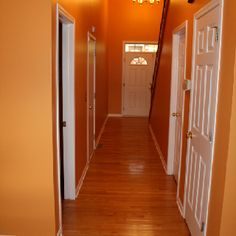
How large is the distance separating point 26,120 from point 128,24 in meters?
7.42

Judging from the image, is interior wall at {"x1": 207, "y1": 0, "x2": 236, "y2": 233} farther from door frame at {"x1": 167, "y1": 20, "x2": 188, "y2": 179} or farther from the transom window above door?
the transom window above door

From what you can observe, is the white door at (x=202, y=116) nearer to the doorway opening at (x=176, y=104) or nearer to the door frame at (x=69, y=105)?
the doorway opening at (x=176, y=104)

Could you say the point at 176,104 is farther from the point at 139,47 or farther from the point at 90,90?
the point at 139,47

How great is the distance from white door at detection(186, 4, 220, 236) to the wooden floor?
44 centimetres

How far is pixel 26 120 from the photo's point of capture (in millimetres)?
2490

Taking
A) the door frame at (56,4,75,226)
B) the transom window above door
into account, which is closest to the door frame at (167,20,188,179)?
the door frame at (56,4,75,226)

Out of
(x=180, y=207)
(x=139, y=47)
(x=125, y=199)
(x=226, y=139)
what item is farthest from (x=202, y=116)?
(x=139, y=47)

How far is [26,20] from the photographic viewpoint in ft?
7.73

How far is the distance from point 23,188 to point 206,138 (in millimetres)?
1626

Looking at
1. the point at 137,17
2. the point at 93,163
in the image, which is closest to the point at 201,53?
the point at 93,163

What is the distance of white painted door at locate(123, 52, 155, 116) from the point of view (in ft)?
30.6

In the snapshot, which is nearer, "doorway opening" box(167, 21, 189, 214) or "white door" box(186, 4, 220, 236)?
"white door" box(186, 4, 220, 236)

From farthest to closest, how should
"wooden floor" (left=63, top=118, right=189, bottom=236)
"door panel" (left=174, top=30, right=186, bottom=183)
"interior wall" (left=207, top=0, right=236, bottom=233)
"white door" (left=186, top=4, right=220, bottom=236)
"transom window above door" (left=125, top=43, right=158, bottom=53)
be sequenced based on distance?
"transom window above door" (left=125, top=43, right=158, bottom=53) → "door panel" (left=174, top=30, right=186, bottom=183) → "wooden floor" (left=63, top=118, right=189, bottom=236) → "white door" (left=186, top=4, right=220, bottom=236) → "interior wall" (left=207, top=0, right=236, bottom=233)

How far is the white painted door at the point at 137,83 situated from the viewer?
9.33m
